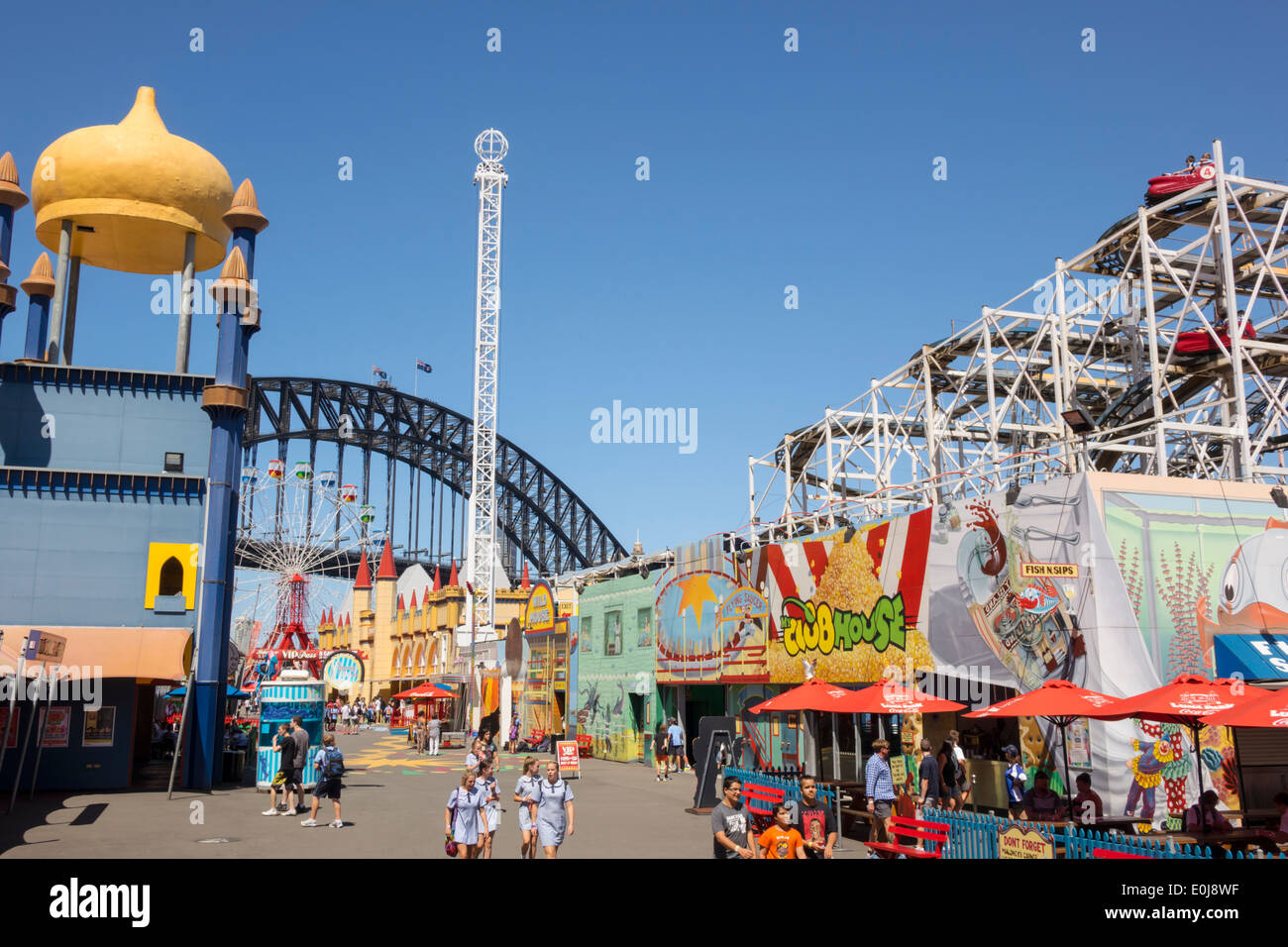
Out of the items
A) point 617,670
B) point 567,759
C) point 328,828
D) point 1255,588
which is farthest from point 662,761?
point 1255,588

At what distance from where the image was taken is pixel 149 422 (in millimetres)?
26281

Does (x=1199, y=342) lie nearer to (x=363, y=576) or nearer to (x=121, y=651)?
(x=121, y=651)

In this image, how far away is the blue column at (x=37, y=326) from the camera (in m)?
29.0

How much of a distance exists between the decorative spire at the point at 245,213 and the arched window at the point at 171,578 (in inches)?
364

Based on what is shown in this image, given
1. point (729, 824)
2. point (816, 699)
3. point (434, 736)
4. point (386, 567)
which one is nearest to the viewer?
point (729, 824)

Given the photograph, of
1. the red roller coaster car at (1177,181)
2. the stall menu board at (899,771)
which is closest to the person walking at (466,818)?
the stall menu board at (899,771)

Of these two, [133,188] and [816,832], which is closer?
[816,832]

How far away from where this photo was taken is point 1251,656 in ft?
55.3

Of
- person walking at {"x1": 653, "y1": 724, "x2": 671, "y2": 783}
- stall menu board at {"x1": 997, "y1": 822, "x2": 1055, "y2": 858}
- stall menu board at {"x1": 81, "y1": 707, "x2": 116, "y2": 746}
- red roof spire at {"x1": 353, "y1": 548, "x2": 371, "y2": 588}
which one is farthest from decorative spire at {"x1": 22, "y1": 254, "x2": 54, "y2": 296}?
red roof spire at {"x1": 353, "y1": 548, "x2": 371, "y2": 588}

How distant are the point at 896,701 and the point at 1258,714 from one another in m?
5.75

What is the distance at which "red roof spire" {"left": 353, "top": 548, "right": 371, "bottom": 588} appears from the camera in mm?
78812

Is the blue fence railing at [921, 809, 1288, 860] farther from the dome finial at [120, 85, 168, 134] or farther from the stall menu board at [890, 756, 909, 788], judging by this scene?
the dome finial at [120, 85, 168, 134]

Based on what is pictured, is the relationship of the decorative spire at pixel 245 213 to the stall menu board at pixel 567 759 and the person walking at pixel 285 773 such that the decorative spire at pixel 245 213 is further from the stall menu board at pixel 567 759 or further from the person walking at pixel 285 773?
the stall menu board at pixel 567 759

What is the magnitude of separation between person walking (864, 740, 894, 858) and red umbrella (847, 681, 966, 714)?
0.73 meters
